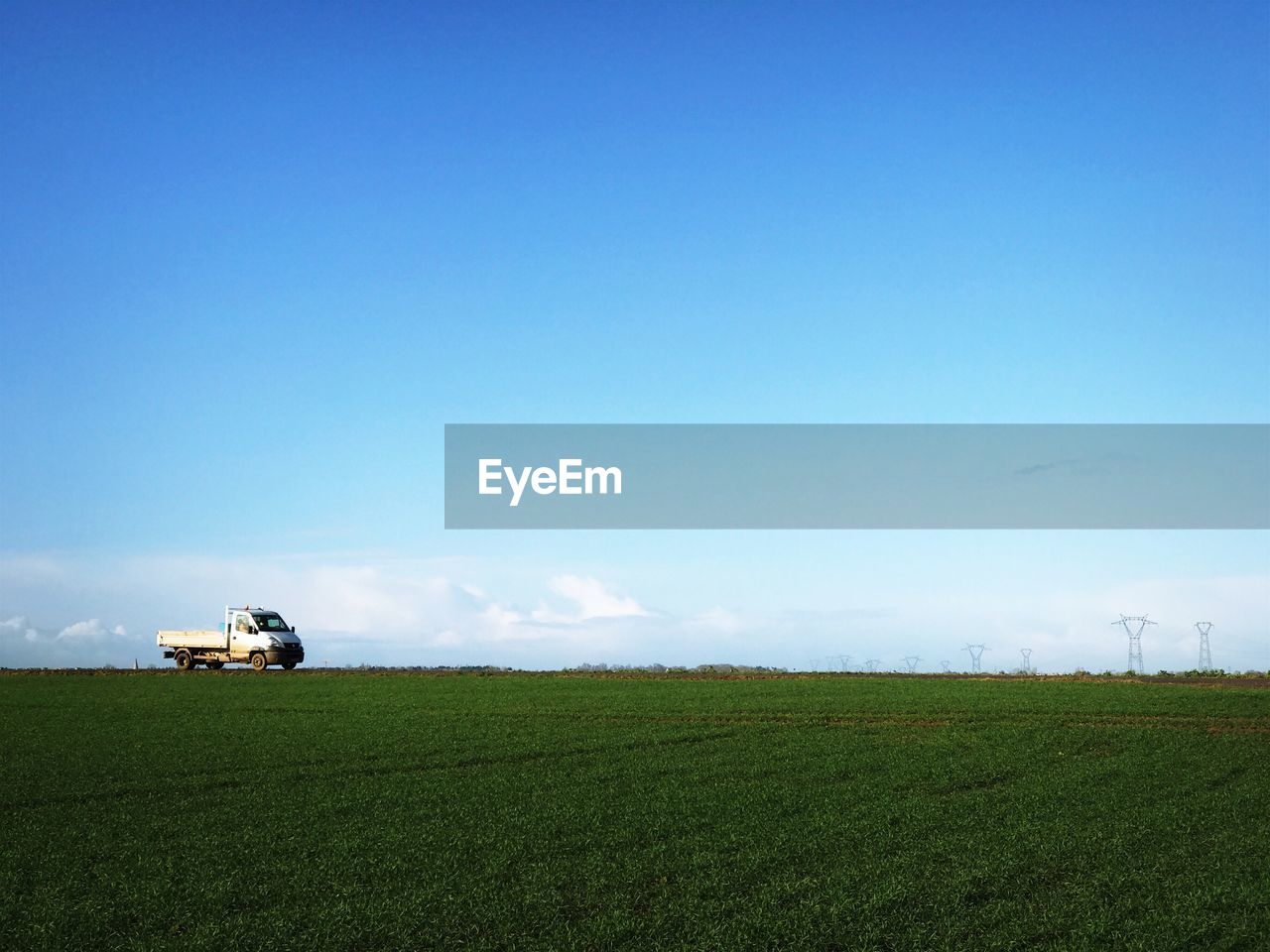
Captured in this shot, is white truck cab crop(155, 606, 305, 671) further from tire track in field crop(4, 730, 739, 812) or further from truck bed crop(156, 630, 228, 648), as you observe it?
tire track in field crop(4, 730, 739, 812)

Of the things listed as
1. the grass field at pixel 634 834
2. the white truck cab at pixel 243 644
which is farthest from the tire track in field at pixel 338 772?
the white truck cab at pixel 243 644

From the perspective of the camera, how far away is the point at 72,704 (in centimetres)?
3359

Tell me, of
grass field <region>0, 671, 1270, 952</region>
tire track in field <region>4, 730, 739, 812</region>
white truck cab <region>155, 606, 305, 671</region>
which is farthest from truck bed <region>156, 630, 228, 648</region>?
tire track in field <region>4, 730, 739, 812</region>

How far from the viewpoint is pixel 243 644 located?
185ft

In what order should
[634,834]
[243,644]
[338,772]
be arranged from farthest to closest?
[243,644]
[338,772]
[634,834]

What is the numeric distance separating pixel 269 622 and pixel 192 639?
4236mm

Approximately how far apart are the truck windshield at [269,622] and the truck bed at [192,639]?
1.92 meters

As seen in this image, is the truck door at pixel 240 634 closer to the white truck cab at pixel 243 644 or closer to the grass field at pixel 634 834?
the white truck cab at pixel 243 644

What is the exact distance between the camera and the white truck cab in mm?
56094

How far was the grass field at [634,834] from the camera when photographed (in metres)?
9.52

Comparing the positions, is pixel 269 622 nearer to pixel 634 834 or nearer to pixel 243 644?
pixel 243 644

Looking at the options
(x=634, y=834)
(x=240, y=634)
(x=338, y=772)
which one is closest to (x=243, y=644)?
(x=240, y=634)

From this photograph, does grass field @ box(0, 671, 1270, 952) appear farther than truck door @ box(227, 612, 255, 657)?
A: No

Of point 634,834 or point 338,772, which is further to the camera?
point 338,772
